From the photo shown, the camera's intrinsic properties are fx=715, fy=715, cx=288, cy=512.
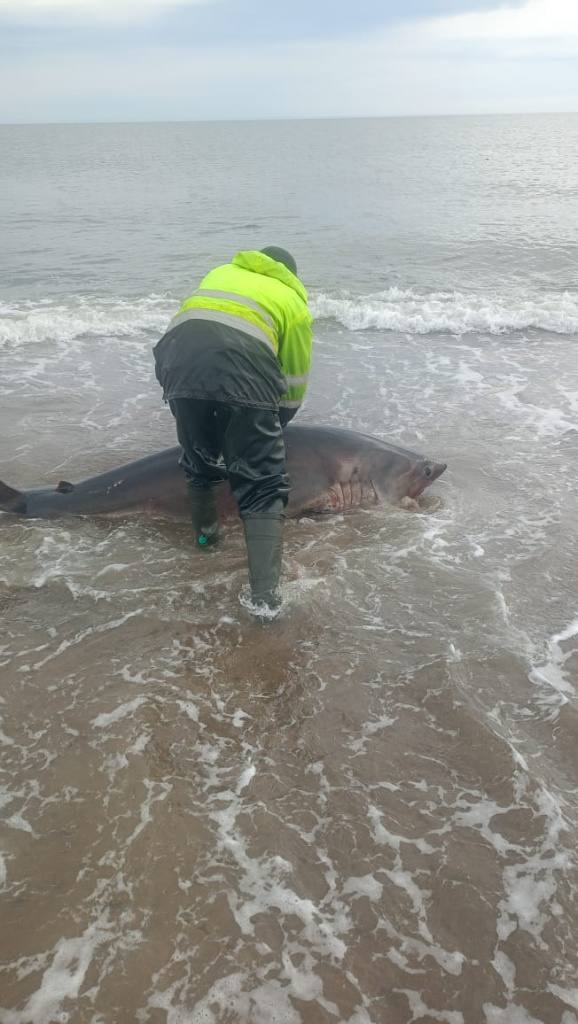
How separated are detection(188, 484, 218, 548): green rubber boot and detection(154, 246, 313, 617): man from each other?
338mm

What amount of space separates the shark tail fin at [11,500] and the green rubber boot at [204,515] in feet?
5.23

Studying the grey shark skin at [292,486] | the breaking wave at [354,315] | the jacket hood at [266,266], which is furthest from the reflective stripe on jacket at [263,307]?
the breaking wave at [354,315]

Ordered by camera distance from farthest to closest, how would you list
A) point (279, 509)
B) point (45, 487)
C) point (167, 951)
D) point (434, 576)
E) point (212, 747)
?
point (45, 487) → point (434, 576) → point (279, 509) → point (212, 747) → point (167, 951)

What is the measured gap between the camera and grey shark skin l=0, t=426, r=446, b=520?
5969 mm

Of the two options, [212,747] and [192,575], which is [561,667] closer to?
[212,747]

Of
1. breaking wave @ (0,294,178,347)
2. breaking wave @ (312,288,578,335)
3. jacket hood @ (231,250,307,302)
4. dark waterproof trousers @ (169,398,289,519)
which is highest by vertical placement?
jacket hood @ (231,250,307,302)

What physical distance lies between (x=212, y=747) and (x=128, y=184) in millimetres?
43091

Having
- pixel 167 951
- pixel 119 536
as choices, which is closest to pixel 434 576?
pixel 119 536

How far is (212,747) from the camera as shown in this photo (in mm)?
3453

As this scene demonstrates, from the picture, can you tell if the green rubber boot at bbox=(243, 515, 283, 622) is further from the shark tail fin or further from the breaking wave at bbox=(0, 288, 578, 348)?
the breaking wave at bbox=(0, 288, 578, 348)

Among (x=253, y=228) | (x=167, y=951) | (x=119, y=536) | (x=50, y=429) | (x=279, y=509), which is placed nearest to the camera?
(x=167, y=951)

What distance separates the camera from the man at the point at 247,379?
169 inches

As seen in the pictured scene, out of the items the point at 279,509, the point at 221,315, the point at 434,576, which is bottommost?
the point at 434,576

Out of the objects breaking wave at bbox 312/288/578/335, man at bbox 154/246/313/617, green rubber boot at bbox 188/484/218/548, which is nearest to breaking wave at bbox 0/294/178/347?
breaking wave at bbox 312/288/578/335
